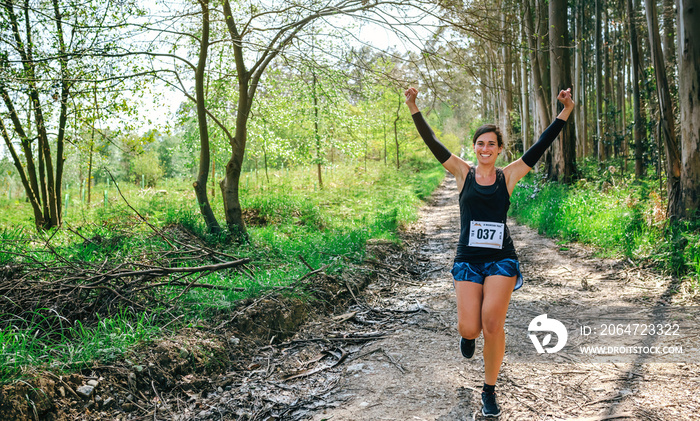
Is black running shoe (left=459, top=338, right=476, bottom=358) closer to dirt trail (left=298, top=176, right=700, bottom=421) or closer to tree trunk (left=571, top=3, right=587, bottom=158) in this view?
dirt trail (left=298, top=176, right=700, bottom=421)

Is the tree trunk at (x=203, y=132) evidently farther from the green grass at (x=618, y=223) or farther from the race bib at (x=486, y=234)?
the green grass at (x=618, y=223)

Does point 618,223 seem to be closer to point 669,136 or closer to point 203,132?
point 669,136

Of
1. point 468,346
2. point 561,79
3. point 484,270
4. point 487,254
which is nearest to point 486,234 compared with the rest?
point 487,254

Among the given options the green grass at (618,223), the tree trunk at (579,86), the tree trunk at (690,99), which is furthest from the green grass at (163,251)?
the tree trunk at (579,86)

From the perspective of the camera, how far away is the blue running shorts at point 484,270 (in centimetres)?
317

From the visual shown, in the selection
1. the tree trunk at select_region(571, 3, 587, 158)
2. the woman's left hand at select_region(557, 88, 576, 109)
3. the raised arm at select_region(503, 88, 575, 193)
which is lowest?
the raised arm at select_region(503, 88, 575, 193)

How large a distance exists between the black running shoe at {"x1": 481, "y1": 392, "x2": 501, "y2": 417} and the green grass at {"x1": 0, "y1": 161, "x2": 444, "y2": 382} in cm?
286

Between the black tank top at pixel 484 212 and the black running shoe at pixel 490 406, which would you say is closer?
the black running shoe at pixel 490 406

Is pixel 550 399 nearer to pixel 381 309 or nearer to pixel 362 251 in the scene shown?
pixel 381 309

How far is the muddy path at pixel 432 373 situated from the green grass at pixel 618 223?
0.49 metres

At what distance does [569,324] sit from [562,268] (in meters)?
2.88

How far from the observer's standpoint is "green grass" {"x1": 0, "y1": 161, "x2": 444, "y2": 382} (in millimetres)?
3701

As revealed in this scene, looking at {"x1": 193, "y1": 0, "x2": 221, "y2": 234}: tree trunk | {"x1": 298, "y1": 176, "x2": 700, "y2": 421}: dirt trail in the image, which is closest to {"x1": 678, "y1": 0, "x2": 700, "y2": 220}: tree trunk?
{"x1": 298, "y1": 176, "x2": 700, "y2": 421}: dirt trail

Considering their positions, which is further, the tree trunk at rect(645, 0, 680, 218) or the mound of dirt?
the tree trunk at rect(645, 0, 680, 218)
